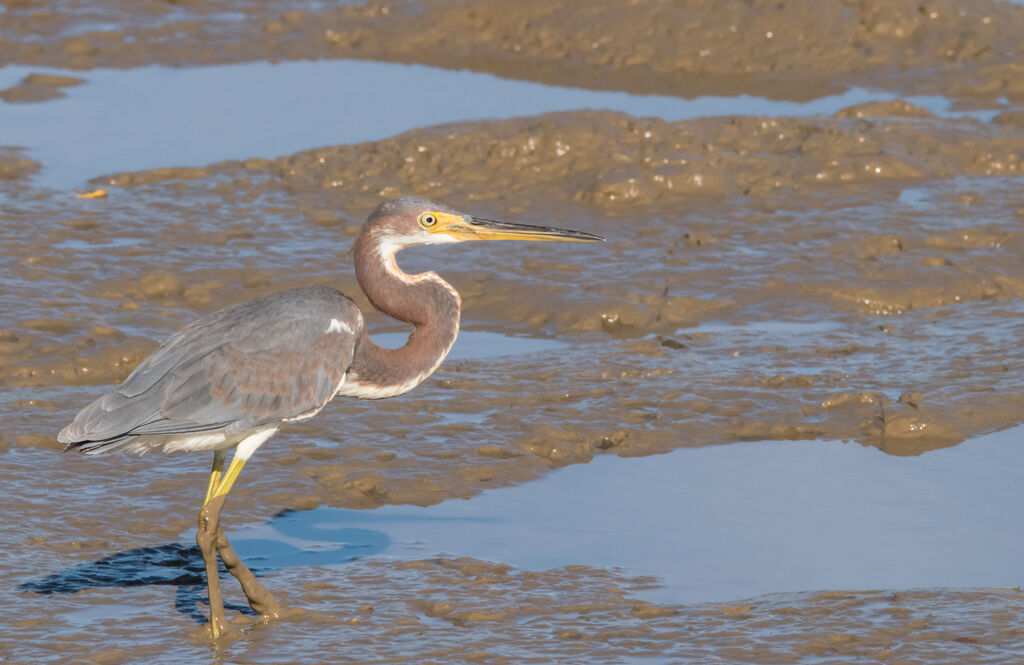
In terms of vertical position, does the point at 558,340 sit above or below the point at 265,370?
above

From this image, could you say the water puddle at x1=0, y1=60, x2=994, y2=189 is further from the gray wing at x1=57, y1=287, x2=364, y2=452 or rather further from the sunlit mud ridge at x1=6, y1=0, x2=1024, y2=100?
the gray wing at x1=57, y1=287, x2=364, y2=452

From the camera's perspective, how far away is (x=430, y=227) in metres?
6.58

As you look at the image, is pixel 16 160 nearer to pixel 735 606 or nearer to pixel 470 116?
pixel 470 116

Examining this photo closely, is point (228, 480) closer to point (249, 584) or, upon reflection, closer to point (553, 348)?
point (249, 584)

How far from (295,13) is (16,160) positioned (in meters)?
5.04

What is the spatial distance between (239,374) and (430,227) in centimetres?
108

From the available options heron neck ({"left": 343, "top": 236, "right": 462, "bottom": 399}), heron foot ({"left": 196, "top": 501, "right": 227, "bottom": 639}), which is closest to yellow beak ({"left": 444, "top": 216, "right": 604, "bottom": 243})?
heron neck ({"left": 343, "top": 236, "right": 462, "bottom": 399})

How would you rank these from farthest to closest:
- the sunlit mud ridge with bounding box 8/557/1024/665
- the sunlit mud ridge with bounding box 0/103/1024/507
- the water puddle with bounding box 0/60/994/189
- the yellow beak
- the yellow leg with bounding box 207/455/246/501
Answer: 1. the water puddle with bounding box 0/60/994/189
2. the sunlit mud ridge with bounding box 0/103/1024/507
3. the yellow beak
4. the yellow leg with bounding box 207/455/246/501
5. the sunlit mud ridge with bounding box 8/557/1024/665

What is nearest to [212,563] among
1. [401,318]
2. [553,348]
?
[401,318]

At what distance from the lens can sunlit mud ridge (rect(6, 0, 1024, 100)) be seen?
14.6 meters

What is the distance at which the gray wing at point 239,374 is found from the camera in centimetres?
597

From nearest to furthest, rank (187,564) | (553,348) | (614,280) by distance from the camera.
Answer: (187,564) < (553,348) < (614,280)

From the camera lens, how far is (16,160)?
12.1 m

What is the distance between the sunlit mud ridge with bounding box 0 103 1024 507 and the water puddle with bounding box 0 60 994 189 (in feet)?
3.25
